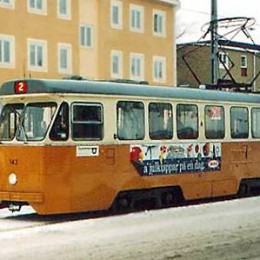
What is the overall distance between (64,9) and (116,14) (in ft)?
16.0

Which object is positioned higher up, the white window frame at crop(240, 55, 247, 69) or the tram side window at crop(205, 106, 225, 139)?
the white window frame at crop(240, 55, 247, 69)

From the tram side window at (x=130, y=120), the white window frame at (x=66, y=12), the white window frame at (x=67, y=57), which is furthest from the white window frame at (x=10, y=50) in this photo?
the tram side window at (x=130, y=120)

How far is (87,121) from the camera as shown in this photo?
53.6 feet

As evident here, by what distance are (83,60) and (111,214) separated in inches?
1284

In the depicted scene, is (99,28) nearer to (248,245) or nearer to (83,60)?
(83,60)

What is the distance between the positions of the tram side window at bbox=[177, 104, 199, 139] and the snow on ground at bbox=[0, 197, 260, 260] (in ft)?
7.38

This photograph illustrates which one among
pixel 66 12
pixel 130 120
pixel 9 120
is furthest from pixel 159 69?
pixel 9 120

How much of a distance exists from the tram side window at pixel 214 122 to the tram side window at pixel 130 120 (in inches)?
97.1

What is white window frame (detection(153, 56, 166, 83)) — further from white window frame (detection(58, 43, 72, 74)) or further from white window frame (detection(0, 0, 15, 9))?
white window frame (detection(0, 0, 15, 9))

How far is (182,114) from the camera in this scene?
18734 millimetres

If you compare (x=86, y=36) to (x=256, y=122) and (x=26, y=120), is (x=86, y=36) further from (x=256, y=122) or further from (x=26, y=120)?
(x=26, y=120)

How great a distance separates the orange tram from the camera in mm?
15875

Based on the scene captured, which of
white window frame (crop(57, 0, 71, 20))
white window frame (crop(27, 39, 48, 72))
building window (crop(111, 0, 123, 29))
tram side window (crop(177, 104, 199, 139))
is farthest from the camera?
building window (crop(111, 0, 123, 29))

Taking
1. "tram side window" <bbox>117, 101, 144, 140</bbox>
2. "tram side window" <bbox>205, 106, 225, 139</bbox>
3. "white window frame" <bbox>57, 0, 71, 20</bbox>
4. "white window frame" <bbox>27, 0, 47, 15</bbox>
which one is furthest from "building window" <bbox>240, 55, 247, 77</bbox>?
"tram side window" <bbox>117, 101, 144, 140</bbox>
